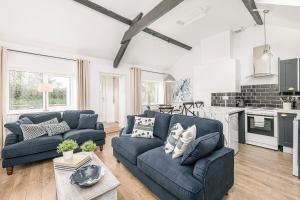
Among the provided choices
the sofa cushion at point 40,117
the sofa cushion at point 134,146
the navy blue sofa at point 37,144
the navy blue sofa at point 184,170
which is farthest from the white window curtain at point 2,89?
the navy blue sofa at point 184,170

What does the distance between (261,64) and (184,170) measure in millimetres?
3879

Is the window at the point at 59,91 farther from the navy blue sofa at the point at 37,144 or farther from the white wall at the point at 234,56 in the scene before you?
the white wall at the point at 234,56

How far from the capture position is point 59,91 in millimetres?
4523

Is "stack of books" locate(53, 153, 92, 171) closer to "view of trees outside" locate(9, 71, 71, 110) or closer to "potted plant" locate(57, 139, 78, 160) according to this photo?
"potted plant" locate(57, 139, 78, 160)

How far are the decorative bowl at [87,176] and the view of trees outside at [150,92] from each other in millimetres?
5028

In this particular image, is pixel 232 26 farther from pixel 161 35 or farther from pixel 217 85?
pixel 161 35

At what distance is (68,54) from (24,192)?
3.51m

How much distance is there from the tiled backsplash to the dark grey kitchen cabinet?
2.58 ft

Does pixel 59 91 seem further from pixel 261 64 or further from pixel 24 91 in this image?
pixel 261 64

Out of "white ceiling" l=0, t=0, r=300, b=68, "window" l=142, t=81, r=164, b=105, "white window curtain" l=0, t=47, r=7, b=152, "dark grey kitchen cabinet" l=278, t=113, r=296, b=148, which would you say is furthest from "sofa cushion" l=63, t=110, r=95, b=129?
"dark grey kitchen cabinet" l=278, t=113, r=296, b=148

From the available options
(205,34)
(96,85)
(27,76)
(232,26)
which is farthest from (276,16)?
(27,76)

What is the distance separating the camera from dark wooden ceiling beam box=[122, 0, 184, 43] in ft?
10.0

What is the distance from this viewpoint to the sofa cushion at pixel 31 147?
2.56 m

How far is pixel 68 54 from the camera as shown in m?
4.41
